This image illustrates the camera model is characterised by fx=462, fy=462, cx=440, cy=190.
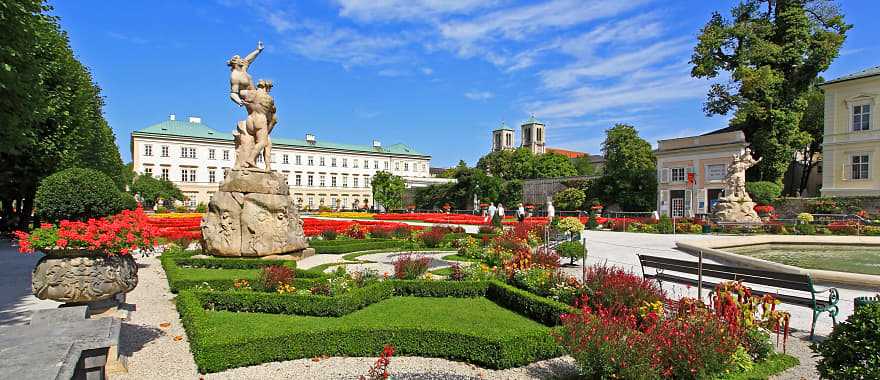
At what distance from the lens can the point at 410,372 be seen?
17.6 ft

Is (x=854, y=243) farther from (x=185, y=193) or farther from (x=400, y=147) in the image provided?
(x=400, y=147)

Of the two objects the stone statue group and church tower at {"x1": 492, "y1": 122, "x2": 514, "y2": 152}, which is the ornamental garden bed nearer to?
the stone statue group


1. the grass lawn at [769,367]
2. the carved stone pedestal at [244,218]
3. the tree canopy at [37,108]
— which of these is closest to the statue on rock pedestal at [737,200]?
the grass lawn at [769,367]

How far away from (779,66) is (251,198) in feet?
116

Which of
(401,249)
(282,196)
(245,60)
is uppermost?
(245,60)

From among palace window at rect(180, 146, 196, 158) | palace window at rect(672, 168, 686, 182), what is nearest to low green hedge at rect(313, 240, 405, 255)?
palace window at rect(672, 168, 686, 182)

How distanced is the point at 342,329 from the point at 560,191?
38.6 meters

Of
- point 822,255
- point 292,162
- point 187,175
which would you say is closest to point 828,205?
point 822,255

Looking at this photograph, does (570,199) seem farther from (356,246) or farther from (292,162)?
(292,162)

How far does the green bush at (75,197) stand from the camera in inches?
227

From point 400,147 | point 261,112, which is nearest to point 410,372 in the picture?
point 261,112

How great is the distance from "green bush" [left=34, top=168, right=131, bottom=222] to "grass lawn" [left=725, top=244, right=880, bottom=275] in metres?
13.8

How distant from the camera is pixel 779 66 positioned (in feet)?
104

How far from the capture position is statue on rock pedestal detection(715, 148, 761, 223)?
23922 mm
